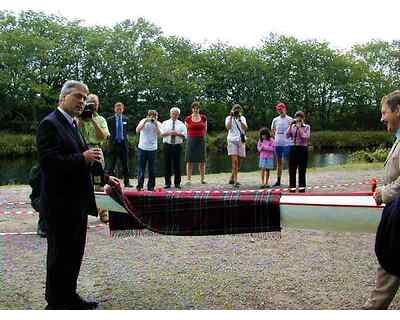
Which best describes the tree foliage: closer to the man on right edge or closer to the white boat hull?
the white boat hull

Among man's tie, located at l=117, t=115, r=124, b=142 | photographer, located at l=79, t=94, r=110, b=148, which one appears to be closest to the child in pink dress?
man's tie, located at l=117, t=115, r=124, b=142

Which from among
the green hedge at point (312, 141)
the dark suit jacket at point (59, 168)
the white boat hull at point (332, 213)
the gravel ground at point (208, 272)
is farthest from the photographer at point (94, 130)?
the green hedge at point (312, 141)

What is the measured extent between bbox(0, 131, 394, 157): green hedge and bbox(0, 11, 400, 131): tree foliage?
18.7 feet

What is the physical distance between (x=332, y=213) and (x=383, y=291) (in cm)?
82

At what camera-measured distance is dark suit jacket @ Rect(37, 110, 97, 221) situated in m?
3.20

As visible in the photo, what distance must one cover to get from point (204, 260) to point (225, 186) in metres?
4.98

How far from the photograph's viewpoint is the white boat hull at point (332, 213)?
3.78 meters

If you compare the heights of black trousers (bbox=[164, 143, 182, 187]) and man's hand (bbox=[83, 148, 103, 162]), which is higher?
man's hand (bbox=[83, 148, 103, 162])

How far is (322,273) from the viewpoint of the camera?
443cm

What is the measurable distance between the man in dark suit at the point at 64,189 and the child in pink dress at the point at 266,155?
6680 millimetres

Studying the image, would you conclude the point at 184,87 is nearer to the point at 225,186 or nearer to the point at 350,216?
the point at 225,186

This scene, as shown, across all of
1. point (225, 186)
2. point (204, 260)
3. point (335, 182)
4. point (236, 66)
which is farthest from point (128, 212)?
point (236, 66)

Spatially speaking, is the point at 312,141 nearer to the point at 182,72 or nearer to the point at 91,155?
the point at 182,72

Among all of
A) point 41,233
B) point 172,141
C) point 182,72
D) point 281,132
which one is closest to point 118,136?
point 172,141
